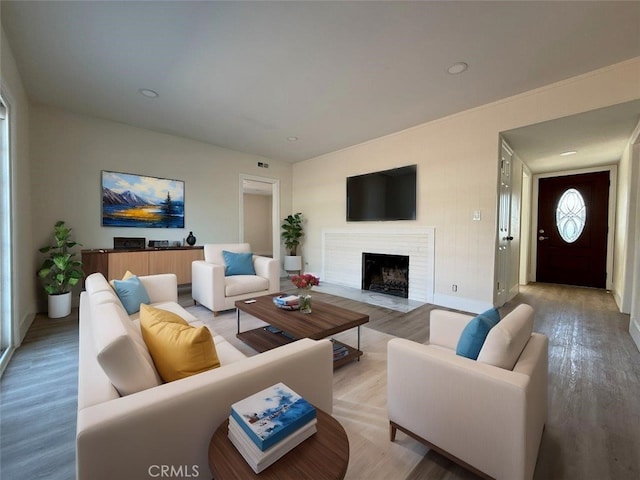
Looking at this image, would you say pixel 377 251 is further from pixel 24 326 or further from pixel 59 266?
pixel 24 326

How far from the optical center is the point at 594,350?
2.42m

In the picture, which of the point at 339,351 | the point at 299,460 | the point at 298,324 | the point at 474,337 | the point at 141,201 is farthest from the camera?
the point at 141,201

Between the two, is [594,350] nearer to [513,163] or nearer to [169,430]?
[513,163]

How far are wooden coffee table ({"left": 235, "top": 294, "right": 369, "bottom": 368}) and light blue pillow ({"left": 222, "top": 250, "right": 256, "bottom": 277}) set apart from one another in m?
1.14

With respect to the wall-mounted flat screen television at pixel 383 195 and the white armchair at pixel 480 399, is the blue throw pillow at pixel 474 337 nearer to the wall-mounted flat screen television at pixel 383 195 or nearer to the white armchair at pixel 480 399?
the white armchair at pixel 480 399

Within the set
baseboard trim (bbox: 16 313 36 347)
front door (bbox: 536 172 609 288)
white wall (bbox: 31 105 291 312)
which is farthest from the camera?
front door (bbox: 536 172 609 288)

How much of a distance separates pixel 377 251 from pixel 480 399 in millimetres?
3645

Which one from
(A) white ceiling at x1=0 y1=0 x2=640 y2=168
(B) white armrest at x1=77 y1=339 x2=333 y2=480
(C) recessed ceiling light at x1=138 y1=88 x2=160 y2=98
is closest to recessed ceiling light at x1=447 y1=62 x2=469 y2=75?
(A) white ceiling at x1=0 y1=0 x2=640 y2=168

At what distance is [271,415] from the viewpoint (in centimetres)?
78

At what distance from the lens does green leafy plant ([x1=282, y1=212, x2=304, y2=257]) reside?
592 cm

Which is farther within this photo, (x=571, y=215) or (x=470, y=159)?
(x=571, y=215)

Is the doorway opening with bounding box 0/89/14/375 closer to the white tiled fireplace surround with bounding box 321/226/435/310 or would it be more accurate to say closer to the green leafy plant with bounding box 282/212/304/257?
the green leafy plant with bounding box 282/212/304/257

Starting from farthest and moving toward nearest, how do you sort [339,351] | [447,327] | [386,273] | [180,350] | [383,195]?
[386,273], [383,195], [339,351], [447,327], [180,350]

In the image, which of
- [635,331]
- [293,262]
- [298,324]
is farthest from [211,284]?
[635,331]
